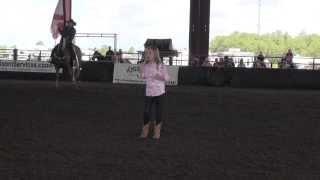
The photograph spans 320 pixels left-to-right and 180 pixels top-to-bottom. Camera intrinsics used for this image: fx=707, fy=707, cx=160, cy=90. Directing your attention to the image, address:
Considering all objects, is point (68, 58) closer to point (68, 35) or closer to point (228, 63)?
point (68, 35)

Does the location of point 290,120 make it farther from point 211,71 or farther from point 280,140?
point 211,71

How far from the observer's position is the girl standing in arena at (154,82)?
491 inches

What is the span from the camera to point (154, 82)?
12555 millimetres

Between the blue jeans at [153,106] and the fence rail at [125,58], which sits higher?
the fence rail at [125,58]

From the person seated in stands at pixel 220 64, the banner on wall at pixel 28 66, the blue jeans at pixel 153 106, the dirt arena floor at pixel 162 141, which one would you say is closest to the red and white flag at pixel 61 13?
the banner on wall at pixel 28 66

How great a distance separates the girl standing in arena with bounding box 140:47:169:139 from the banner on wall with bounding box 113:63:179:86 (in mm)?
21922

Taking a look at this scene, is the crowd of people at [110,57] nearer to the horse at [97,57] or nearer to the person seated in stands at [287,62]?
the horse at [97,57]

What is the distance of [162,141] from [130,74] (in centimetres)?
2353

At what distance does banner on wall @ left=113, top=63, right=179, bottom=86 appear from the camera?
35.0 metres

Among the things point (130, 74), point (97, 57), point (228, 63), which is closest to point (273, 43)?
point (97, 57)

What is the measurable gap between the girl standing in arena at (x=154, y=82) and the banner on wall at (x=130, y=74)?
863 inches

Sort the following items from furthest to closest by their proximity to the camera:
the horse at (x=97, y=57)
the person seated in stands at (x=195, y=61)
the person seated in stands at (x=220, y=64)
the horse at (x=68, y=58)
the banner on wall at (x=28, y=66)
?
the horse at (x=97, y=57), the person seated in stands at (x=195, y=61), the banner on wall at (x=28, y=66), the person seated in stands at (x=220, y=64), the horse at (x=68, y=58)

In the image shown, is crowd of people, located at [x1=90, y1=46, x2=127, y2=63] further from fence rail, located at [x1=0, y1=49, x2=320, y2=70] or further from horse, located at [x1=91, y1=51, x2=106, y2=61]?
fence rail, located at [x1=0, y1=49, x2=320, y2=70]

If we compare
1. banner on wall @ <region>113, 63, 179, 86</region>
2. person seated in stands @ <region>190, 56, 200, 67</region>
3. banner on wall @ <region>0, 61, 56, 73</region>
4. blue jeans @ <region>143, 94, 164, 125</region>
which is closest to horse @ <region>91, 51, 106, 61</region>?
banner on wall @ <region>0, 61, 56, 73</region>
